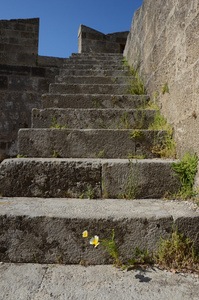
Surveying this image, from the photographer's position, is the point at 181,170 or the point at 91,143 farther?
the point at 91,143

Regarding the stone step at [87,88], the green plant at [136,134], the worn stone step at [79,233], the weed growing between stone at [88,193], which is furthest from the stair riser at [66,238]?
the stone step at [87,88]

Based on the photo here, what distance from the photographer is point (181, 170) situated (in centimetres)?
165

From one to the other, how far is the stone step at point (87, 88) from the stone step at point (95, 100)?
0.49 metres

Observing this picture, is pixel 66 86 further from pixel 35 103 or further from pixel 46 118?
pixel 35 103

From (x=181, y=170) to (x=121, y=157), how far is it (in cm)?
61

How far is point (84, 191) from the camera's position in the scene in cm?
170

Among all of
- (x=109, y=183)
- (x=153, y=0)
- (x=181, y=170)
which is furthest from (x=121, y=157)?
(x=153, y=0)

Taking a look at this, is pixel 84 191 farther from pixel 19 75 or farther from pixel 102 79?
pixel 19 75

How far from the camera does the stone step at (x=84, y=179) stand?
168 centimetres

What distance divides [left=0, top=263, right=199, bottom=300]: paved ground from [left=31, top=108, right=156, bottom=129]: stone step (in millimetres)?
1569

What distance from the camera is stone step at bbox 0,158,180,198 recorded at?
168 centimetres

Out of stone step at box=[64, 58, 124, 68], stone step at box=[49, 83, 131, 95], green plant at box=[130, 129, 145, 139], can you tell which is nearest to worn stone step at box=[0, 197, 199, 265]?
green plant at box=[130, 129, 145, 139]

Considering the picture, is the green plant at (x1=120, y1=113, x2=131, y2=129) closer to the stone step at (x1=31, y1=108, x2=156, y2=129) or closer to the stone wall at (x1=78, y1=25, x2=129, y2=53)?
the stone step at (x1=31, y1=108, x2=156, y2=129)

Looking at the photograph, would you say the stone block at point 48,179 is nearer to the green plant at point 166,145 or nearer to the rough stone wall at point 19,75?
the green plant at point 166,145
